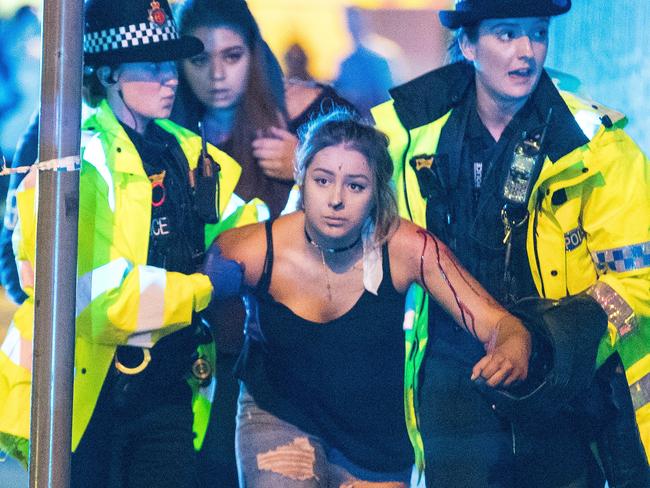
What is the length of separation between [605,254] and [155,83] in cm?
161

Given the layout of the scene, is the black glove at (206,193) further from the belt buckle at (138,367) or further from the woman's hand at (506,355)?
the woman's hand at (506,355)

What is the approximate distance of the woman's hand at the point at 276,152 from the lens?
3695mm

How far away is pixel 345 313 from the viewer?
335 cm

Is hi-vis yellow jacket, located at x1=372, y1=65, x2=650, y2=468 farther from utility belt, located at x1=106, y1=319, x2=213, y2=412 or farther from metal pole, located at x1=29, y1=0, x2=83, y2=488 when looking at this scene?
metal pole, located at x1=29, y1=0, x2=83, y2=488

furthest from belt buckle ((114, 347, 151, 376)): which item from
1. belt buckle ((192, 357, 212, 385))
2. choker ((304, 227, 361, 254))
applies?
choker ((304, 227, 361, 254))

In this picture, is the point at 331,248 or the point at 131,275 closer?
the point at 131,275

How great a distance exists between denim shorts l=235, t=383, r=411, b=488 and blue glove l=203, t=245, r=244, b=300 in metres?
0.35

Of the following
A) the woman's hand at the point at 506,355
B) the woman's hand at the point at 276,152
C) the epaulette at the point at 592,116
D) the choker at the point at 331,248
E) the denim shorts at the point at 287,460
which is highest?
the epaulette at the point at 592,116

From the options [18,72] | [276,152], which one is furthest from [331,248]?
[18,72]

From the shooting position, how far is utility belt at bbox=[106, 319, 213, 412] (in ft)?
11.1

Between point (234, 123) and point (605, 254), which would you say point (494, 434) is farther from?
point (234, 123)

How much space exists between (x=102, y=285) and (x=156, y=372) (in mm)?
339

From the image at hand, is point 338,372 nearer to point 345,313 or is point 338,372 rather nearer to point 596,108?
point 345,313

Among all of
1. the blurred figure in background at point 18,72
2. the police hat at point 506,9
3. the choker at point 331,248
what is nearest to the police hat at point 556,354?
the choker at point 331,248
